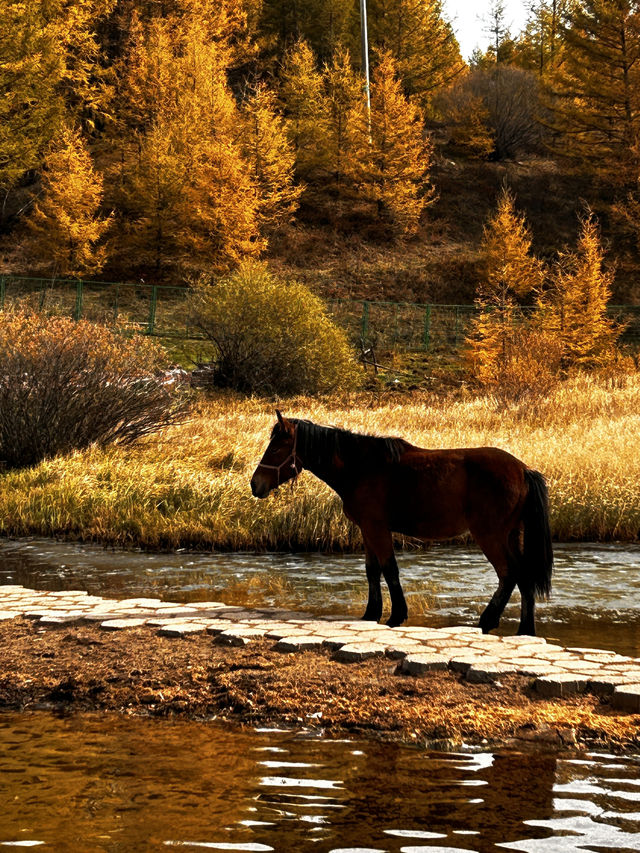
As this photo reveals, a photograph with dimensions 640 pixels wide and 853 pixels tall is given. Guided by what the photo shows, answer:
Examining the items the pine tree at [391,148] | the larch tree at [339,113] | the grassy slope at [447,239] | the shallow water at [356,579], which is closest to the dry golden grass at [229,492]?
the shallow water at [356,579]

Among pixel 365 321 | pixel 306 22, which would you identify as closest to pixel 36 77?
pixel 365 321

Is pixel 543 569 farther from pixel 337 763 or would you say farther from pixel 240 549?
pixel 240 549

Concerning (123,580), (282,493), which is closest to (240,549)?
(282,493)

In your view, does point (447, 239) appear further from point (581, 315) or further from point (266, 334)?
point (266, 334)

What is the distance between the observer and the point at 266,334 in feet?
96.0

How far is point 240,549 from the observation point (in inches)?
513

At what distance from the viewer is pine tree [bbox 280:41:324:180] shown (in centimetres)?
5044

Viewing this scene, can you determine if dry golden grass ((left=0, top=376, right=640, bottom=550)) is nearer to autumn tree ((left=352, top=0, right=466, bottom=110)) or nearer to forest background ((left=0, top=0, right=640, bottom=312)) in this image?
forest background ((left=0, top=0, right=640, bottom=312))

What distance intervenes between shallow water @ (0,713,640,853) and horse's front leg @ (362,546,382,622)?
230 cm

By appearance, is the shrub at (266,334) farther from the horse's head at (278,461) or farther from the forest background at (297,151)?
the horse's head at (278,461)

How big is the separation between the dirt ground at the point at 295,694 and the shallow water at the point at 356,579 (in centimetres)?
194

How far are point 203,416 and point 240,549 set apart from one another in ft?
33.8

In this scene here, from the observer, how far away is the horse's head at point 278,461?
7.71 metres

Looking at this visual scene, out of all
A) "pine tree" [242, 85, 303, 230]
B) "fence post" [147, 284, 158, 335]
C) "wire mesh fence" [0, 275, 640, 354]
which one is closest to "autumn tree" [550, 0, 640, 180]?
"wire mesh fence" [0, 275, 640, 354]
